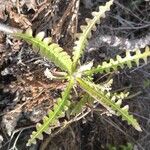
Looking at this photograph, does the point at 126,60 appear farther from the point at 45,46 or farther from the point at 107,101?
the point at 45,46

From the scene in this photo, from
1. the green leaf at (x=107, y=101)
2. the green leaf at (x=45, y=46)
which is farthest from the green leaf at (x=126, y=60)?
the green leaf at (x=45, y=46)

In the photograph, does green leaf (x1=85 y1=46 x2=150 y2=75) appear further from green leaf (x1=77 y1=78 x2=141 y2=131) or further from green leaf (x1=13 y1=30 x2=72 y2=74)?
green leaf (x1=13 y1=30 x2=72 y2=74)

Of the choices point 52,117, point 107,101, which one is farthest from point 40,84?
point 107,101

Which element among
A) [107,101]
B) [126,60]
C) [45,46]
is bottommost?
[107,101]

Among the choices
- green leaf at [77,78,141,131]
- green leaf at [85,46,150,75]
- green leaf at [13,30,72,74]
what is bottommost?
green leaf at [77,78,141,131]

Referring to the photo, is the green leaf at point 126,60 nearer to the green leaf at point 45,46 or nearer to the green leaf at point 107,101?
the green leaf at point 107,101

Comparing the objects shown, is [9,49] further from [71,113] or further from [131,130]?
[131,130]

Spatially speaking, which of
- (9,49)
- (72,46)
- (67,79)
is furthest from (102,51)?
(9,49)

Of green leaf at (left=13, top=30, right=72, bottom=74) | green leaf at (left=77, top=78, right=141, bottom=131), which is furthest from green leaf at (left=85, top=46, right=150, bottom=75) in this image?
green leaf at (left=13, top=30, right=72, bottom=74)
